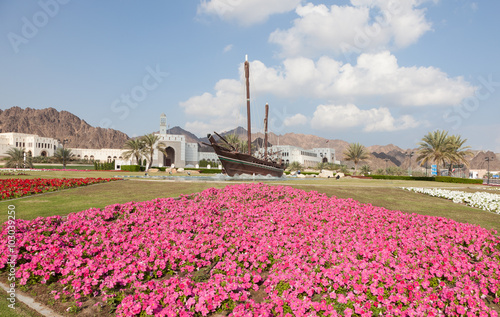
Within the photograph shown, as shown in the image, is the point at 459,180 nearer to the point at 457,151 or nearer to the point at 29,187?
the point at 457,151

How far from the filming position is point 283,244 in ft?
21.1

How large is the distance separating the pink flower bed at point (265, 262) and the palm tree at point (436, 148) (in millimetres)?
42055

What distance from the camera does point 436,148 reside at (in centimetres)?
4453

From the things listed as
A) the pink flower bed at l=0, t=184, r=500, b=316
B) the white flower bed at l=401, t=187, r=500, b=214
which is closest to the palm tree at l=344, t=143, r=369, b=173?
the white flower bed at l=401, t=187, r=500, b=214

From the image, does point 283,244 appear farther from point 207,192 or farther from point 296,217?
point 207,192

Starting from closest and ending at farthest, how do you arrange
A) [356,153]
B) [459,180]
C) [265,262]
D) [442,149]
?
[265,262]
[459,180]
[442,149]
[356,153]

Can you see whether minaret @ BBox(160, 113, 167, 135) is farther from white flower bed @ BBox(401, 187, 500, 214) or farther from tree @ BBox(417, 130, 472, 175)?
white flower bed @ BBox(401, 187, 500, 214)

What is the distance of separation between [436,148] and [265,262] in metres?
48.5

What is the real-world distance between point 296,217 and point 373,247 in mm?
2861

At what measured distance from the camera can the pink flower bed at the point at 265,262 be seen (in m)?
4.07

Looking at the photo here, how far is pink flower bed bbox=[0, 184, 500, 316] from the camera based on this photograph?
13.3ft

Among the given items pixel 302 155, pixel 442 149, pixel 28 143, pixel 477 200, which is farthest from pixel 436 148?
pixel 28 143

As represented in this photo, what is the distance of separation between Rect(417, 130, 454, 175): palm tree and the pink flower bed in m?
42.1

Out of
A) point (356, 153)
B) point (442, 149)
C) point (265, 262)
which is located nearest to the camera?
point (265, 262)
